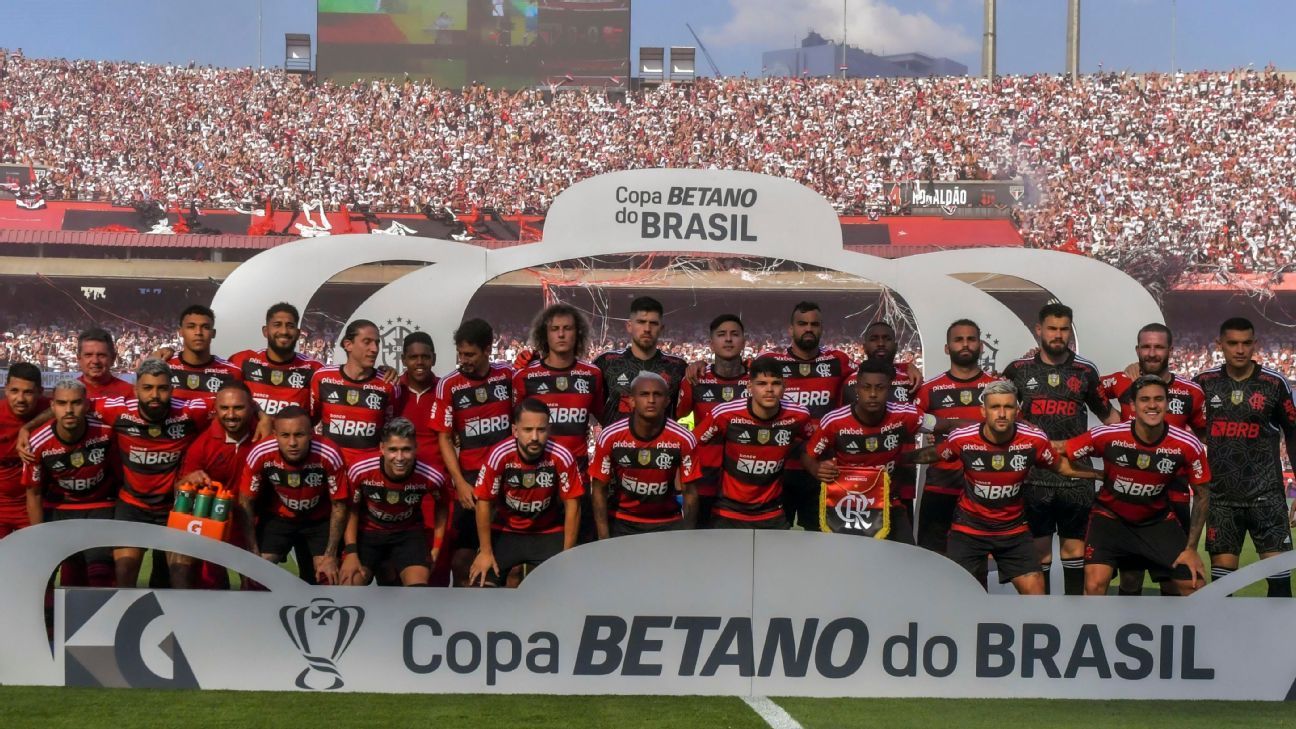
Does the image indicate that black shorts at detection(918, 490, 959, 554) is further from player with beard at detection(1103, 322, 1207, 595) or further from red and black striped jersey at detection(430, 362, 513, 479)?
red and black striped jersey at detection(430, 362, 513, 479)

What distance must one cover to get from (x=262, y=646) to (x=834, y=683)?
2167 millimetres

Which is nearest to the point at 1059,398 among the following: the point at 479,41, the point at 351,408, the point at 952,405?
the point at 952,405

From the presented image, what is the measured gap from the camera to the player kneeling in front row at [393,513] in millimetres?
5277

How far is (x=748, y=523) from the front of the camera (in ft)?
18.3

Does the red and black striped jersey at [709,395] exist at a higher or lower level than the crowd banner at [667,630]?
higher

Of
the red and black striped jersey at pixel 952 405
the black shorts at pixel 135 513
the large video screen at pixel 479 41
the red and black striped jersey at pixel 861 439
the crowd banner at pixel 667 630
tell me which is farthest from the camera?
the large video screen at pixel 479 41

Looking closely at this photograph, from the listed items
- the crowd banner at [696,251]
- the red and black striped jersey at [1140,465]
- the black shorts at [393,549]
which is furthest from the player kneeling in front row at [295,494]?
the red and black striped jersey at [1140,465]

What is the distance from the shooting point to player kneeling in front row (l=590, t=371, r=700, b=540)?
5395mm

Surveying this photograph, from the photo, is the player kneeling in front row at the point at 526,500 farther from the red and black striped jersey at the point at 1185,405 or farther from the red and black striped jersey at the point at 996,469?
the red and black striped jersey at the point at 1185,405

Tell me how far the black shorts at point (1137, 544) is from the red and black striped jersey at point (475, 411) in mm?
A: 2731

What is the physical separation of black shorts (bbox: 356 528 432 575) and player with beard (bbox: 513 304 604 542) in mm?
831

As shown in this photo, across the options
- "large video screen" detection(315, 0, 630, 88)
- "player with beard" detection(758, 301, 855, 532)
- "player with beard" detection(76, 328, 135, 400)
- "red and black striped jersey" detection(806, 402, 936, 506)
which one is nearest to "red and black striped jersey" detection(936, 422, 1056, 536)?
"red and black striped jersey" detection(806, 402, 936, 506)

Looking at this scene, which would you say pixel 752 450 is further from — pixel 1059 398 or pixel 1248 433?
pixel 1248 433

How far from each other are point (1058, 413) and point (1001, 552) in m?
1.12
